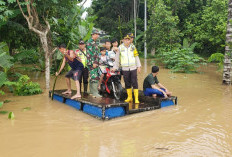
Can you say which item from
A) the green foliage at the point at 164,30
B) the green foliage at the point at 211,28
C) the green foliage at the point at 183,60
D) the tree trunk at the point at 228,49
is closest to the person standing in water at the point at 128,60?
the tree trunk at the point at 228,49

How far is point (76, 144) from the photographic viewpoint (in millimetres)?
3848

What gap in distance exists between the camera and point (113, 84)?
22.3 feet

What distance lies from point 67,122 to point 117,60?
7.07ft

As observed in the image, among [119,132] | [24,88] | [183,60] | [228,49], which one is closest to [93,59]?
[119,132]

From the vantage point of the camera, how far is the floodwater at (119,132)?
362 cm

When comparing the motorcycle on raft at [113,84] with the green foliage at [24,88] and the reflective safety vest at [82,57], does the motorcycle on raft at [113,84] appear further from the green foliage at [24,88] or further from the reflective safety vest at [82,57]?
the green foliage at [24,88]

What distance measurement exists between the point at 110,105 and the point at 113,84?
5.63 ft

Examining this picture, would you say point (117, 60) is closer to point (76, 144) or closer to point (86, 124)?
point (86, 124)

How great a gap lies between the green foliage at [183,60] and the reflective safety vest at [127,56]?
904 centimetres

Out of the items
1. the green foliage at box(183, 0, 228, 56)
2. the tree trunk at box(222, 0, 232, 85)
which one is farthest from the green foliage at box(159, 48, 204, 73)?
the tree trunk at box(222, 0, 232, 85)

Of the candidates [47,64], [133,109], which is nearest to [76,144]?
[133,109]

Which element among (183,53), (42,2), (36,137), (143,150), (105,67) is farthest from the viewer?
(183,53)

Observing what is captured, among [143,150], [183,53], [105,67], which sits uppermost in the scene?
[183,53]

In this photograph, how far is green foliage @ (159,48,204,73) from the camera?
47.8 feet
